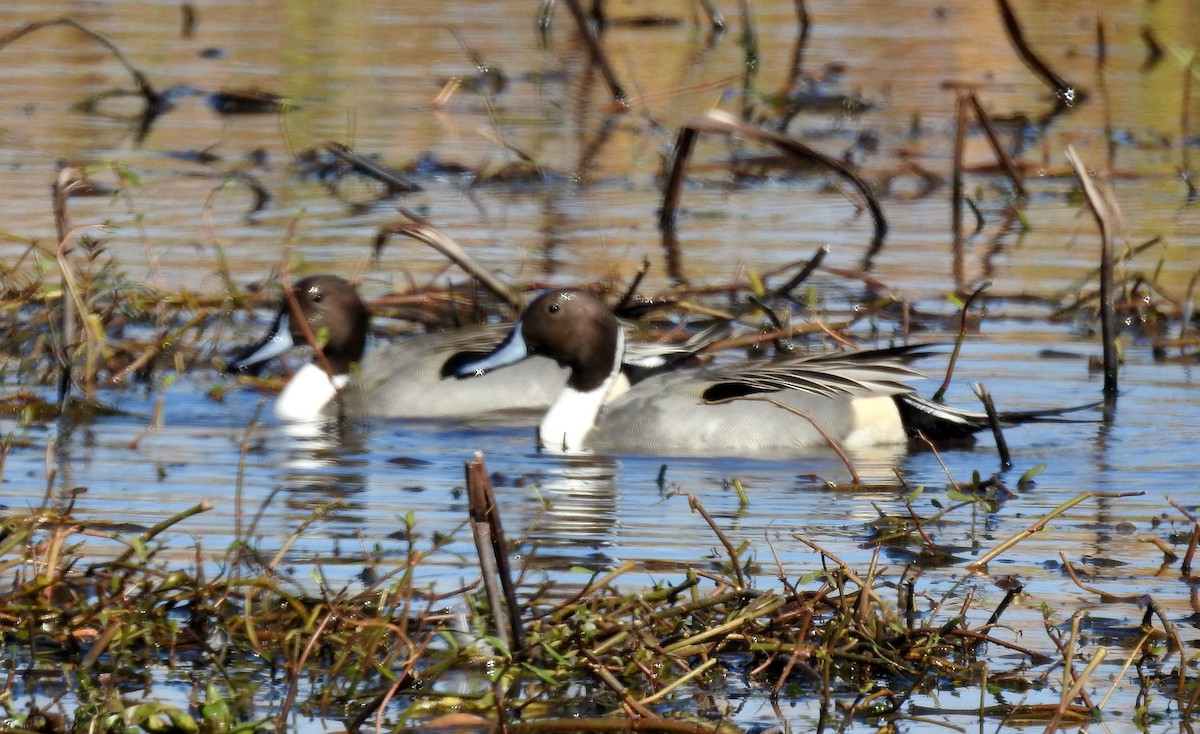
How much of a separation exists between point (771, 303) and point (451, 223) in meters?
2.67

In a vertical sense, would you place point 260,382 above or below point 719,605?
below

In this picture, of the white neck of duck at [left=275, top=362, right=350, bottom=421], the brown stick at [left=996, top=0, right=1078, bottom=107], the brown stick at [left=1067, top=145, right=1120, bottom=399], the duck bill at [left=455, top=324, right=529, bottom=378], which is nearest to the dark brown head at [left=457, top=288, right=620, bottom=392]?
the duck bill at [left=455, top=324, right=529, bottom=378]

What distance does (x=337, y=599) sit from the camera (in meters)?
4.43

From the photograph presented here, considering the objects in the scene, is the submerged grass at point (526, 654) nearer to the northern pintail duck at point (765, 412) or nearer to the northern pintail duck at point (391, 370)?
the northern pintail duck at point (765, 412)

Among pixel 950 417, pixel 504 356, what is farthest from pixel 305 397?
pixel 950 417

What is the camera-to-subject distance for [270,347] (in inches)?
328

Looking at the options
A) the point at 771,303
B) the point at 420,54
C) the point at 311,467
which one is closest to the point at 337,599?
the point at 311,467

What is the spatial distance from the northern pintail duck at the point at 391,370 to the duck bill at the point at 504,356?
54mm

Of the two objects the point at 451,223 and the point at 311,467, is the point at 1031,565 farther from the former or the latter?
the point at 451,223

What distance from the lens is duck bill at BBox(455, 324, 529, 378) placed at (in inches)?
313

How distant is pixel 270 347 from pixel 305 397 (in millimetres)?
362

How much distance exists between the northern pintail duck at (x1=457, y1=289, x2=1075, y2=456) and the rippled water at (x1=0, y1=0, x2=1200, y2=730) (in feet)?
0.44

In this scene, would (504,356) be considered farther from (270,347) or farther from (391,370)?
(270,347)

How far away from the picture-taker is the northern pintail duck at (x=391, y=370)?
8.05 meters
